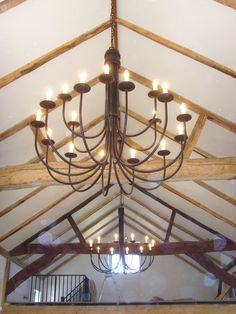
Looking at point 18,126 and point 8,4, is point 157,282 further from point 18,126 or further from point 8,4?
point 8,4

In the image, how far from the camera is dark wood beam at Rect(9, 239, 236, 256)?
954 cm

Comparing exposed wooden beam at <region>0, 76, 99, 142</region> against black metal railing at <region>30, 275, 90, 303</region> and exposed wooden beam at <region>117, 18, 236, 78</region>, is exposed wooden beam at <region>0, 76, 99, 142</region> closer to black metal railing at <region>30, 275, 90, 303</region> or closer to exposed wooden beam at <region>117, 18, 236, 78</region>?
exposed wooden beam at <region>117, 18, 236, 78</region>

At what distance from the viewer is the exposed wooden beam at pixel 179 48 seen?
440 centimetres

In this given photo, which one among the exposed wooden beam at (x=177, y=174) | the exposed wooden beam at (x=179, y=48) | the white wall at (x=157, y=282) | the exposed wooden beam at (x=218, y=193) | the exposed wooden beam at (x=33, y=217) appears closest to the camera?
the exposed wooden beam at (x=179, y=48)

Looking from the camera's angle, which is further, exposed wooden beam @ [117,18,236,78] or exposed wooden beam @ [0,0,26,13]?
exposed wooden beam @ [117,18,236,78]

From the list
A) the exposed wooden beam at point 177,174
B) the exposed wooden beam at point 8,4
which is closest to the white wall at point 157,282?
the exposed wooden beam at point 177,174

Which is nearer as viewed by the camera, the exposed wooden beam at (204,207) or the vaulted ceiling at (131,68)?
the vaulted ceiling at (131,68)

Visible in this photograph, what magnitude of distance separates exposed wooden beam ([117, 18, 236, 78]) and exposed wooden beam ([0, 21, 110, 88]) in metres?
0.30

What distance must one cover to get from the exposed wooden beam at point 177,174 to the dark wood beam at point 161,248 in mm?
4637

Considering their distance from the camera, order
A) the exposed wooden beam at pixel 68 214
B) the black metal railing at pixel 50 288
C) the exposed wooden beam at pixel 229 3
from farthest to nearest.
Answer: the black metal railing at pixel 50 288, the exposed wooden beam at pixel 68 214, the exposed wooden beam at pixel 229 3

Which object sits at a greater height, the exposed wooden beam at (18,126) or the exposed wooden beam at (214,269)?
the exposed wooden beam at (18,126)

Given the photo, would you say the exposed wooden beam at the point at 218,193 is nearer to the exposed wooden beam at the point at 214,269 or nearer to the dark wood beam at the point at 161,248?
the dark wood beam at the point at 161,248

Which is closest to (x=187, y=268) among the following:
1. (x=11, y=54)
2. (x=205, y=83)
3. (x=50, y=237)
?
(x=50, y=237)

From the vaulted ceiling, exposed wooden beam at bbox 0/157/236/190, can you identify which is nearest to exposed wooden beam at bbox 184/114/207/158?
the vaulted ceiling
